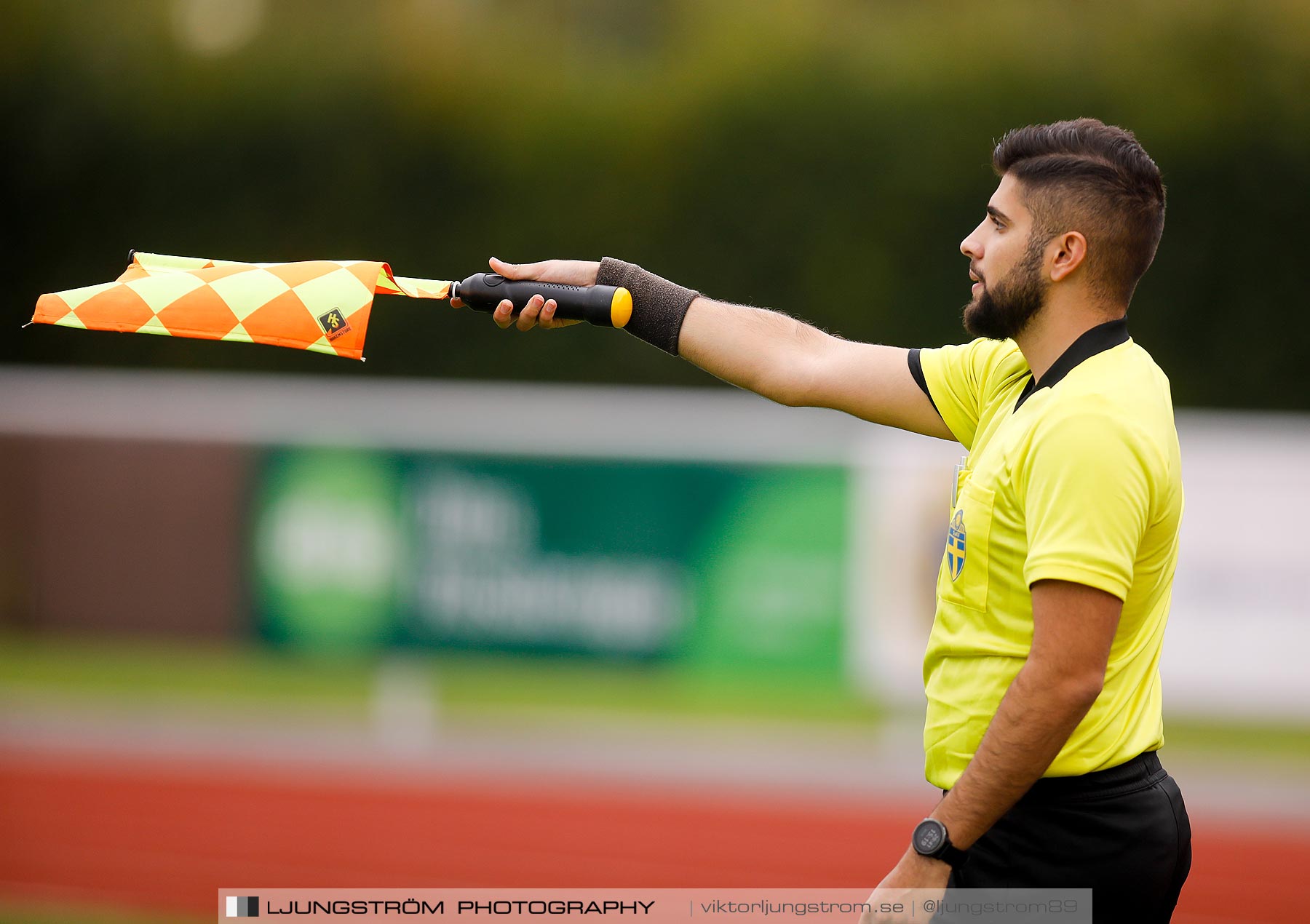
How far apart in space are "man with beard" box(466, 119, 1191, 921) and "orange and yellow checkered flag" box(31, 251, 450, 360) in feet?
3.60

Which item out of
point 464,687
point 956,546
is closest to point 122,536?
point 464,687

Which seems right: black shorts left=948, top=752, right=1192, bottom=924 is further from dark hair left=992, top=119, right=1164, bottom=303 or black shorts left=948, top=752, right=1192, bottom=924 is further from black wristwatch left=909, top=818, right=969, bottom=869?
dark hair left=992, top=119, right=1164, bottom=303

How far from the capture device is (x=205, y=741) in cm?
801

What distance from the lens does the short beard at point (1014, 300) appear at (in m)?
2.18

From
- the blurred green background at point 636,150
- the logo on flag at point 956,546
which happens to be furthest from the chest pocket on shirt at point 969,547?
the blurred green background at point 636,150

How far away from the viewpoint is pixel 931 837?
203cm

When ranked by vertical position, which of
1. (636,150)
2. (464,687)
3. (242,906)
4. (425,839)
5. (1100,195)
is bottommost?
(425,839)

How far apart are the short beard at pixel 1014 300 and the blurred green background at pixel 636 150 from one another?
8.77 metres

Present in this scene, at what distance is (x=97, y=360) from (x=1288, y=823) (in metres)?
10.1

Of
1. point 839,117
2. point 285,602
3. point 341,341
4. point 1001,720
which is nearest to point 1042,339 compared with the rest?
point 1001,720

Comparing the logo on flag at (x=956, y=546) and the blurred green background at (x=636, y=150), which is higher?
the blurred green background at (x=636, y=150)

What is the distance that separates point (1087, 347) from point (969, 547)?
15.2 inches

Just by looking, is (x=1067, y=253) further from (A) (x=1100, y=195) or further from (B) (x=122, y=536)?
(B) (x=122, y=536)

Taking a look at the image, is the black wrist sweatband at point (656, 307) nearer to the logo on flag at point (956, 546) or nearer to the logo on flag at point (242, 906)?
the logo on flag at point (956, 546)
